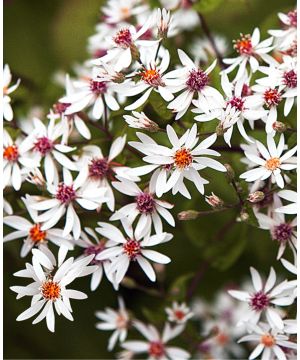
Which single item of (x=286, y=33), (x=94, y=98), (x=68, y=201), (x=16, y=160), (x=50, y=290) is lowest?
(x=50, y=290)

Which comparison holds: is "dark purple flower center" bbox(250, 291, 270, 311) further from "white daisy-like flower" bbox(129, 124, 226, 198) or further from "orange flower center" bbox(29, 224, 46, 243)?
"orange flower center" bbox(29, 224, 46, 243)

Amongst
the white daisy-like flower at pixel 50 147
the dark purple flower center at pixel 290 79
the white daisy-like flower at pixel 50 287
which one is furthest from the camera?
the white daisy-like flower at pixel 50 147

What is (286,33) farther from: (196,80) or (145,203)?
(145,203)

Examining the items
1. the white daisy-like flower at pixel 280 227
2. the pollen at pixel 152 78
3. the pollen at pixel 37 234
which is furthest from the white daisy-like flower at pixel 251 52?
the pollen at pixel 37 234

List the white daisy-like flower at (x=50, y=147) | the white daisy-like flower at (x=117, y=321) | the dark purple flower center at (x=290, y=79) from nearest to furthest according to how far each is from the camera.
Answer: the dark purple flower center at (x=290, y=79)
the white daisy-like flower at (x=50, y=147)
the white daisy-like flower at (x=117, y=321)

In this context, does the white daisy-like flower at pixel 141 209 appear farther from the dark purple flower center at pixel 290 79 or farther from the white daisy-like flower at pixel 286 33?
the white daisy-like flower at pixel 286 33

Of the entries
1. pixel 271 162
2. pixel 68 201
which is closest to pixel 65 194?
pixel 68 201

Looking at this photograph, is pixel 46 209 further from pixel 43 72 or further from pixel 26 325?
pixel 43 72
